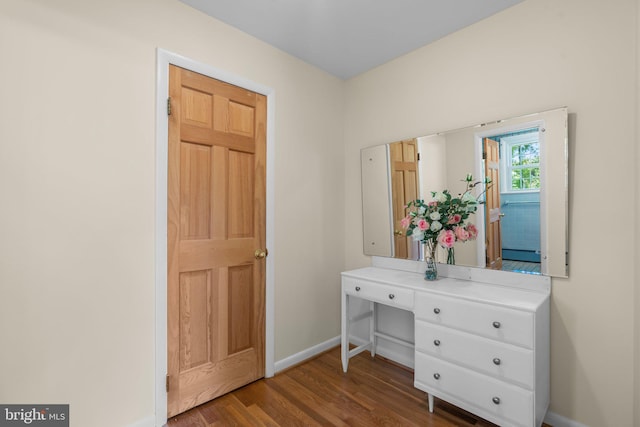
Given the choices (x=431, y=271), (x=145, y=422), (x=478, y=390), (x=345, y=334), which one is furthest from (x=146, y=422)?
(x=431, y=271)

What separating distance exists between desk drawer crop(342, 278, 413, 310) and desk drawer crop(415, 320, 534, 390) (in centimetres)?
16

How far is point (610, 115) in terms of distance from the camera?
1.61 m

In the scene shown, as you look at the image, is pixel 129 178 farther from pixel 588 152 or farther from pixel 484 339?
pixel 588 152

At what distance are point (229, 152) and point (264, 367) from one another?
1648 millimetres

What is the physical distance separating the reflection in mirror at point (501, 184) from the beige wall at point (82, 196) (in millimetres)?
1719

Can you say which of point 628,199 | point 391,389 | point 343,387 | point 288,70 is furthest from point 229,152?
point 628,199

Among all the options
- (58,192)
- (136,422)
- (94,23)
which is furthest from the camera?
(136,422)

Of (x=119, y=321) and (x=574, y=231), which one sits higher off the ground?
(x=574, y=231)

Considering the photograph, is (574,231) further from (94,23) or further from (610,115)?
(94,23)

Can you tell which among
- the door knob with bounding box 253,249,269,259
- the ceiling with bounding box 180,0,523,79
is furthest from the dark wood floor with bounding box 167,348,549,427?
the ceiling with bounding box 180,0,523,79

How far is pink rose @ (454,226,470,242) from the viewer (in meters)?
2.02

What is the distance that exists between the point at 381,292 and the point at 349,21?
6.29 feet

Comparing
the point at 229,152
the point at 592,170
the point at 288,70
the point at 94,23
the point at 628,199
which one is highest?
the point at 288,70

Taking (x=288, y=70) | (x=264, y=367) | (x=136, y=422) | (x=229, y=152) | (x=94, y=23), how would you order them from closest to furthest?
(x=94, y=23) < (x=136, y=422) < (x=229, y=152) < (x=264, y=367) < (x=288, y=70)
